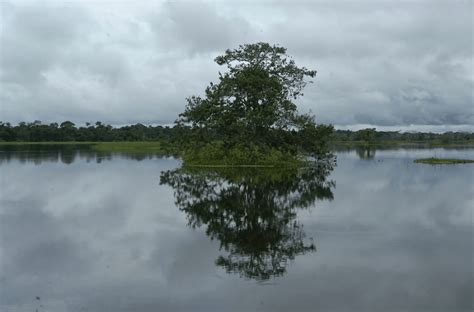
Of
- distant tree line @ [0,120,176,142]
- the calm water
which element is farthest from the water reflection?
distant tree line @ [0,120,176,142]

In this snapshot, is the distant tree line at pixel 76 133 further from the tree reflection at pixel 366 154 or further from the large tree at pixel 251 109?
the large tree at pixel 251 109

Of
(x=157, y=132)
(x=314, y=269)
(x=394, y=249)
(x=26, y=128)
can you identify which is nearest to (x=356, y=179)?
(x=394, y=249)

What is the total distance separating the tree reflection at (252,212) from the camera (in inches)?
471

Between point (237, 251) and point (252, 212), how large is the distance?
589 cm

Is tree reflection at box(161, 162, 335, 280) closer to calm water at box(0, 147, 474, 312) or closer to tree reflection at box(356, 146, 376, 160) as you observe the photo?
calm water at box(0, 147, 474, 312)

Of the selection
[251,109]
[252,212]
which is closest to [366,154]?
[251,109]

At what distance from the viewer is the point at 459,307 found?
8.85 metres

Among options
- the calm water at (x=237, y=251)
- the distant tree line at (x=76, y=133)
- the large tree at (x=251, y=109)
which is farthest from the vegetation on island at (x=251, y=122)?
the distant tree line at (x=76, y=133)

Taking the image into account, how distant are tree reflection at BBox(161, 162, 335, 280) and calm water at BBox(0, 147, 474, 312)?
6 cm

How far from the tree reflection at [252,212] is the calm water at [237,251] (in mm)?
63

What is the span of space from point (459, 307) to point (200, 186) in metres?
19.6

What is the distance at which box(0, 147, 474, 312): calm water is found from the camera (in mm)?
9289

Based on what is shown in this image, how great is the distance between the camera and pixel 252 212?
1847cm

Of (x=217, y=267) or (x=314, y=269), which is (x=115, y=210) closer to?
(x=217, y=267)
